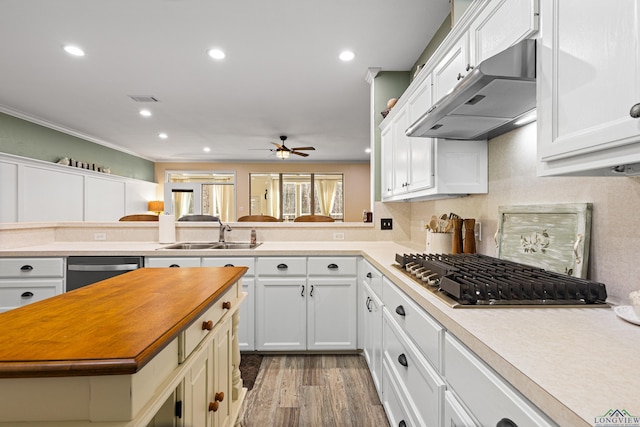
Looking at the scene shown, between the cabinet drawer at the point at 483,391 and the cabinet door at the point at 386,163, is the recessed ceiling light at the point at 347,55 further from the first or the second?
the cabinet drawer at the point at 483,391

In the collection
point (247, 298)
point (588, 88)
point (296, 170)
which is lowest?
point (247, 298)

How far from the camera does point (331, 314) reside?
2500 mm

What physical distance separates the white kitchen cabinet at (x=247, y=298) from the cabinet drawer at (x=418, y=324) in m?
1.26

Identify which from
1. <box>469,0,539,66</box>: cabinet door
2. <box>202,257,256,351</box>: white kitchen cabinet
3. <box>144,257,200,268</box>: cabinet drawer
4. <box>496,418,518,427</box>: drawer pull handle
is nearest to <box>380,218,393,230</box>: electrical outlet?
<box>202,257,256,351</box>: white kitchen cabinet

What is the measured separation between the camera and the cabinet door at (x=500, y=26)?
100 cm

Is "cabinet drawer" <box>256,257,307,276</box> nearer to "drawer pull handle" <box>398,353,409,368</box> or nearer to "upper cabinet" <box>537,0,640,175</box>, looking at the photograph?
"drawer pull handle" <box>398,353,409,368</box>

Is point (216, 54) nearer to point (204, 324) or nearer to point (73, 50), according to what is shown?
point (73, 50)

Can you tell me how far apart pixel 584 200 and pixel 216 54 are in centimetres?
296

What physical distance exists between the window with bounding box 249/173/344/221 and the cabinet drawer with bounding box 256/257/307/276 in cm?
622

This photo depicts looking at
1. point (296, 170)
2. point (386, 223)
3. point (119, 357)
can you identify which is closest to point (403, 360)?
point (119, 357)

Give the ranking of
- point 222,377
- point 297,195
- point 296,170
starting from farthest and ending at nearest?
1. point 297,195
2. point 296,170
3. point 222,377

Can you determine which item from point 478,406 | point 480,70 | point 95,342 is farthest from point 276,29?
point 478,406

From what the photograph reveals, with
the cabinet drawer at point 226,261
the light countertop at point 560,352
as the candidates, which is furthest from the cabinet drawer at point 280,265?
the light countertop at point 560,352

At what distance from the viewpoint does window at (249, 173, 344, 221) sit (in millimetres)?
8562
